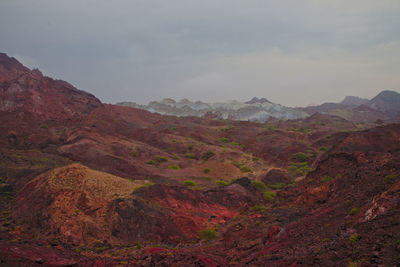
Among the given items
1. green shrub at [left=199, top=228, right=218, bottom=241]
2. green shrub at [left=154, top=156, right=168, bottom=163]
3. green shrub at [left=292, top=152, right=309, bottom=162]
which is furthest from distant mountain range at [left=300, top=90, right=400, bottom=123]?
green shrub at [left=199, top=228, right=218, bottom=241]

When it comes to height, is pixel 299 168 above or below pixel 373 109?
below

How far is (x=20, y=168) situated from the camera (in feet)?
72.5

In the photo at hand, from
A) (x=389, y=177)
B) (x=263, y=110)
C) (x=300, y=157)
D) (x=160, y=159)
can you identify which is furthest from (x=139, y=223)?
(x=263, y=110)

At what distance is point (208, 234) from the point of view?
1598 cm

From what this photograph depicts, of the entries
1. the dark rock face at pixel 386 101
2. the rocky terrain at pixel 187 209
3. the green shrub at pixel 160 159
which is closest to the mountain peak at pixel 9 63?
the rocky terrain at pixel 187 209

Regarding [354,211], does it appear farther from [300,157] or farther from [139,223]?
[300,157]

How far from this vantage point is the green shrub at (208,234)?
51.7ft

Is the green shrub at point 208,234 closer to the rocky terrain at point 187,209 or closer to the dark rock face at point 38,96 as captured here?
the rocky terrain at point 187,209

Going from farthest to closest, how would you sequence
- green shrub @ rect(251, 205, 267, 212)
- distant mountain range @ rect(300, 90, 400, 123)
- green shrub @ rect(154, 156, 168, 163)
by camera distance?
distant mountain range @ rect(300, 90, 400, 123)
green shrub @ rect(154, 156, 168, 163)
green shrub @ rect(251, 205, 267, 212)

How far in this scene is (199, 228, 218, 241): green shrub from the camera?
1575 centimetres

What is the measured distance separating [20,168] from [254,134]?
4465 centimetres

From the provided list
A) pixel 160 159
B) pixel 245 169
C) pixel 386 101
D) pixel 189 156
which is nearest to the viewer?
pixel 245 169

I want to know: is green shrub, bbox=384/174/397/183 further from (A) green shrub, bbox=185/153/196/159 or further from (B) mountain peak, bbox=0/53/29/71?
(B) mountain peak, bbox=0/53/29/71

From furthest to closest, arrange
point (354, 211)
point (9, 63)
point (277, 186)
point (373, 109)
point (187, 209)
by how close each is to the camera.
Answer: point (373, 109) → point (9, 63) → point (277, 186) → point (187, 209) → point (354, 211)
